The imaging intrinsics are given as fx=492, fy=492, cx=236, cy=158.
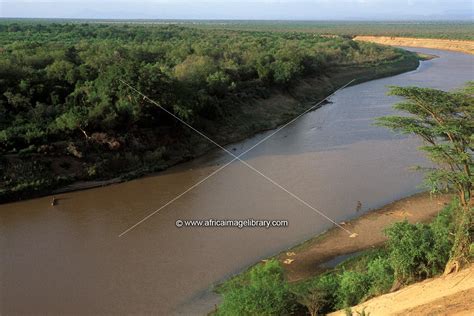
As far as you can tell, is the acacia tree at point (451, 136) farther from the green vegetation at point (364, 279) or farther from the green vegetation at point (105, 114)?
the green vegetation at point (105, 114)

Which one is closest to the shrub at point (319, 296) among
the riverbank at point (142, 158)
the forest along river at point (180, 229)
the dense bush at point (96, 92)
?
the forest along river at point (180, 229)

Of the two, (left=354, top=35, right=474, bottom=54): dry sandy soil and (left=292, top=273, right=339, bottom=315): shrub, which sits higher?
(left=354, top=35, right=474, bottom=54): dry sandy soil

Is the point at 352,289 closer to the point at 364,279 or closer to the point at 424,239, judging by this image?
the point at 364,279

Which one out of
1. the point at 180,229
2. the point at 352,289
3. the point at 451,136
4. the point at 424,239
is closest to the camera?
the point at 352,289

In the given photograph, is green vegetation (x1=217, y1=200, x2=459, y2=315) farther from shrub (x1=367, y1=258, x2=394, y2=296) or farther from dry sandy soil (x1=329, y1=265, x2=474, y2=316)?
dry sandy soil (x1=329, y1=265, x2=474, y2=316)

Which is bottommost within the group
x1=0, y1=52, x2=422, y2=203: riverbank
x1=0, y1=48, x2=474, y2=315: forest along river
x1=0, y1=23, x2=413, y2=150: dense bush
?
x1=0, y1=48, x2=474, y2=315: forest along river

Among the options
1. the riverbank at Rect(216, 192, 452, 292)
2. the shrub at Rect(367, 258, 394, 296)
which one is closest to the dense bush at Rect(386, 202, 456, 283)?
the shrub at Rect(367, 258, 394, 296)

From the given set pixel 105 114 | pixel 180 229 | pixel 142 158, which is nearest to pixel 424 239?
pixel 180 229
